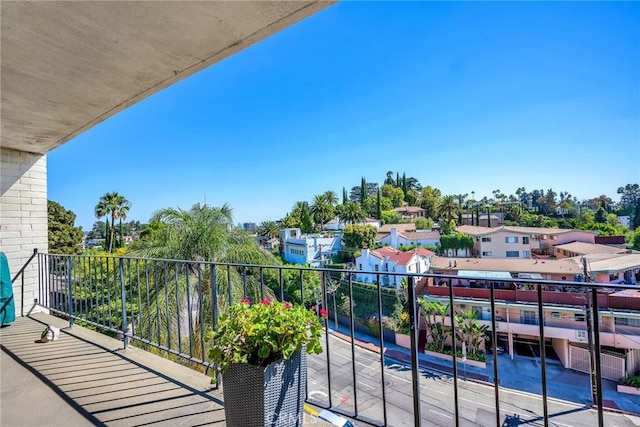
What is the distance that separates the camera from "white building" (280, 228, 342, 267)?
28672 mm

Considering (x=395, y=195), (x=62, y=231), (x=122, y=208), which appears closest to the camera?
(x=62, y=231)

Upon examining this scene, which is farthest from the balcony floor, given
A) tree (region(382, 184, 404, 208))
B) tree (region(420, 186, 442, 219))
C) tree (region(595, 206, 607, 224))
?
tree (region(382, 184, 404, 208))

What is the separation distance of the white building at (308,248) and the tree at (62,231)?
17.3 m

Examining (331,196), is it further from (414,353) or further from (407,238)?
(414,353)

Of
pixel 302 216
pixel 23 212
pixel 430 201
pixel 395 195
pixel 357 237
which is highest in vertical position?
pixel 395 195

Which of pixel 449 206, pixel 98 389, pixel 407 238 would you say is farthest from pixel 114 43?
pixel 449 206

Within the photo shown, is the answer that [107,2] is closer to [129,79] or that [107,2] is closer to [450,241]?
[129,79]

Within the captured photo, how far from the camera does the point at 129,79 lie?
2.07 metres

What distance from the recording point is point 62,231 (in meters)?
18.2

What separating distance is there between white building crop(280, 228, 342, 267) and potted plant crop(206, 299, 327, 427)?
26811 millimetres

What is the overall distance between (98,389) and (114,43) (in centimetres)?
211

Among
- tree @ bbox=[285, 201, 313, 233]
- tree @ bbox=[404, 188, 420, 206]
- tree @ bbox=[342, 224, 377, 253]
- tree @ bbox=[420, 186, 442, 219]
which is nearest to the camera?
tree @ bbox=[342, 224, 377, 253]

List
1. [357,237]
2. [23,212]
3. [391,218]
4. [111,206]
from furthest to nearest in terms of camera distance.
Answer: [391,218] → [357,237] → [111,206] → [23,212]

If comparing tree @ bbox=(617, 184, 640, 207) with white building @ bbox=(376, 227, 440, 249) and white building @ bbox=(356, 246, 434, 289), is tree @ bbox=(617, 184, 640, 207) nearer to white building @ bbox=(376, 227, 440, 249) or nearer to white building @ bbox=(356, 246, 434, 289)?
white building @ bbox=(376, 227, 440, 249)
